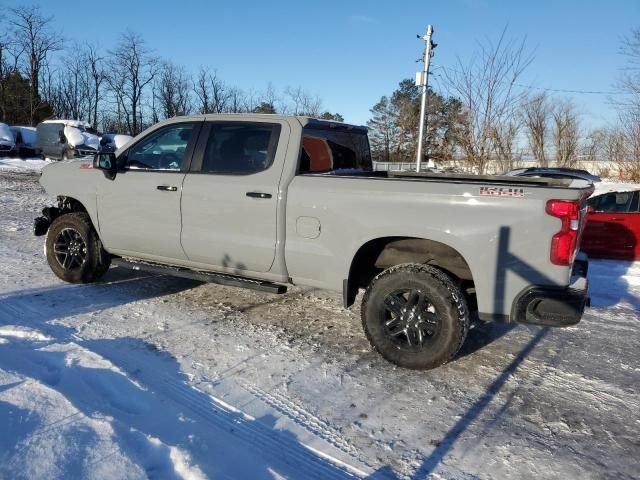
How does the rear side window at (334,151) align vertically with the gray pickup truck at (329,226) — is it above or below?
above

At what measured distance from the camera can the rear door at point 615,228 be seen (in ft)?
27.0

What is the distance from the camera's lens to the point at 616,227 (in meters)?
8.31

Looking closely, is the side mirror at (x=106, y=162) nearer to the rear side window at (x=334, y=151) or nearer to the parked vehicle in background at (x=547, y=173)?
the rear side window at (x=334, y=151)

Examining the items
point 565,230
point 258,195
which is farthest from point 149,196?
point 565,230

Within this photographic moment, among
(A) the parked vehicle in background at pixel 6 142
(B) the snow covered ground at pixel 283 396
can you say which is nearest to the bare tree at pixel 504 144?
(B) the snow covered ground at pixel 283 396

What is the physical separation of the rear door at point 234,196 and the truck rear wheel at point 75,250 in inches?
55.7

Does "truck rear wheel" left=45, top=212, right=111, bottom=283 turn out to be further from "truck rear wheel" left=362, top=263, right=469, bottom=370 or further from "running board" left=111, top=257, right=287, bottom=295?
"truck rear wheel" left=362, top=263, right=469, bottom=370

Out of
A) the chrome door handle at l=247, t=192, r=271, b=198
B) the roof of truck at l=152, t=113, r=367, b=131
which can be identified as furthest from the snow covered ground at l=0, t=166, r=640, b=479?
the roof of truck at l=152, t=113, r=367, b=131

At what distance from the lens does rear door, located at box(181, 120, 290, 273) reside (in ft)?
14.6

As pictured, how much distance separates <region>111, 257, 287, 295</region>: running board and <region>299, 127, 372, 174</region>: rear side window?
1.11m

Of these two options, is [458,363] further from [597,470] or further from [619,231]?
[619,231]

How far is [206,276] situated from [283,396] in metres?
1.86

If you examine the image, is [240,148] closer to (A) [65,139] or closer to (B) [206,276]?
(B) [206,276]

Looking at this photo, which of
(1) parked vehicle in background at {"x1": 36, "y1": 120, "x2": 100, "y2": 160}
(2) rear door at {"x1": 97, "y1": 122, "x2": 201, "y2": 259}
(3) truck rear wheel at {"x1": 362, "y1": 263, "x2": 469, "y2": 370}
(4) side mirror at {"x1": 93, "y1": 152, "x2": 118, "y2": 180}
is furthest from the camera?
(1) parked vehicle in background at {"x1": 36, "y1": 120, "x2": 100, "y2": 160}
